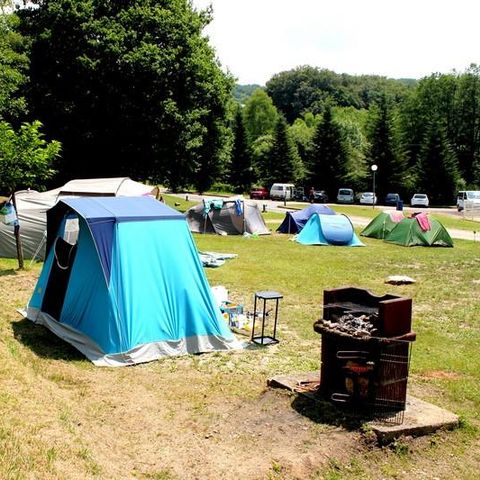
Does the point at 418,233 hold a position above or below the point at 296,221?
below

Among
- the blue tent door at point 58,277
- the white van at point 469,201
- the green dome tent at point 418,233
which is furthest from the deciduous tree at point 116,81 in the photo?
the white van at point 469,201

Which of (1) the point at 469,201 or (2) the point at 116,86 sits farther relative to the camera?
(1) the point at 469,201

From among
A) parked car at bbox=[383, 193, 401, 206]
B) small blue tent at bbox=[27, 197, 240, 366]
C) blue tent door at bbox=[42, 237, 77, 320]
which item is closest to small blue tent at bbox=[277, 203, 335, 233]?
blue tent door at bbox=[42, 237, 77, 320]

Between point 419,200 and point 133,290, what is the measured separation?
134 ft

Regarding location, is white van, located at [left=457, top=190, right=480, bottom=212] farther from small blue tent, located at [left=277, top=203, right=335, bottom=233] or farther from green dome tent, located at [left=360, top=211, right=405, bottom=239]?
small blue tent, located at [left=277, top=203, right=335, bottom=233]

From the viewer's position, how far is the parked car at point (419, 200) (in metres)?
45.0

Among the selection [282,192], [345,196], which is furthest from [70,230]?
[345,196]

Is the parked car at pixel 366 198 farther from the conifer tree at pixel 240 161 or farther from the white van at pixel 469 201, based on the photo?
the conifer tree at pixel 240 161

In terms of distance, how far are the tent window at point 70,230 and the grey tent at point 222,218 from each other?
1223 cm

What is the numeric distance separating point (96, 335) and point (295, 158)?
50.0 m

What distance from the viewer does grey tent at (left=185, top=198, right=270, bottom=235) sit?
22734mm

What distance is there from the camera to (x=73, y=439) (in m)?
4.86

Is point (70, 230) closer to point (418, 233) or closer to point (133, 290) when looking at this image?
point (133, 290)

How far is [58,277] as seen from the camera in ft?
30.0
